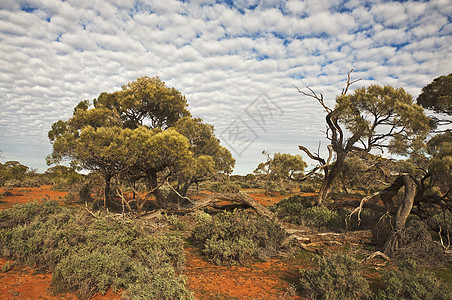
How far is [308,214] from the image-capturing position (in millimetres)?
12461

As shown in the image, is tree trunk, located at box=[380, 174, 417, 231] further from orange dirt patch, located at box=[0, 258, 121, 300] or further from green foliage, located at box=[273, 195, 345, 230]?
orange dirt patch, located at box=[0, 258, 121, 300]

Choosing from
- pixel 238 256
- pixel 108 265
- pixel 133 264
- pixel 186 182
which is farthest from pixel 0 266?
pixel 186 182

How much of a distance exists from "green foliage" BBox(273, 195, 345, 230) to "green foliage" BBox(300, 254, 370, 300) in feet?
20.1

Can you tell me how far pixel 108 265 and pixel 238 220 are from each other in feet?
14.7

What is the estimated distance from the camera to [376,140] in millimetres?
12461

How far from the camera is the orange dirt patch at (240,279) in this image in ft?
17.6

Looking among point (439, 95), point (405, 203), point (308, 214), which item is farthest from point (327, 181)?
point (439, 95)

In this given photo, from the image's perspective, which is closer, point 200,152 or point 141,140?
point 141,140

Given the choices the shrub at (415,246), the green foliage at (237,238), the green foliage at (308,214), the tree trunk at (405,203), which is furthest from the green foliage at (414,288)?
the green foliage at (308,214)

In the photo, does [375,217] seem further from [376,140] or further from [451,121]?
[451,121]

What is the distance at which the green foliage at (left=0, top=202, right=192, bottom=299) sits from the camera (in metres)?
5.12

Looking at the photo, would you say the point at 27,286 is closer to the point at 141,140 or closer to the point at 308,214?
the point at 141,140

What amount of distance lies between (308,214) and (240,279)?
295 inches

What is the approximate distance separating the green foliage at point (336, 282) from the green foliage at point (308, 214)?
6.11 meters
